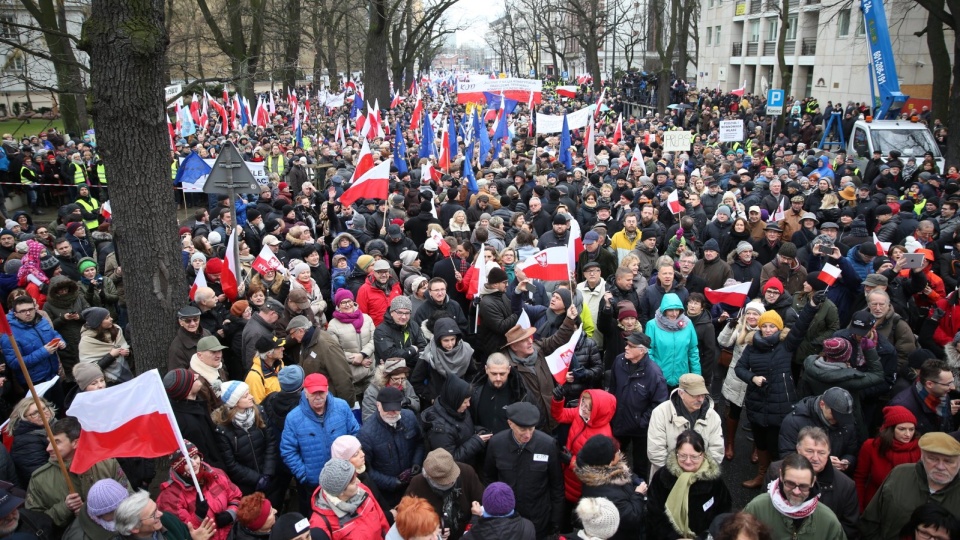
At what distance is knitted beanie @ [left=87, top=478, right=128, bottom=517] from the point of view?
3.86 m

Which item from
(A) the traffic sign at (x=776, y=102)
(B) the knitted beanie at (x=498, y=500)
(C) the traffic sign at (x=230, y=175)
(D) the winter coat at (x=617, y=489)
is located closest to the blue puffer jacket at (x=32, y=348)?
(C) the traffic sign at (x=230, y=175)

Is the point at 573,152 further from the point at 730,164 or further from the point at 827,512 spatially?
the point at 827,512

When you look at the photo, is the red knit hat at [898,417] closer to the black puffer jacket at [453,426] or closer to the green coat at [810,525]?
the green coat at [810,525]

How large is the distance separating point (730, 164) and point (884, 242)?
5.84 m

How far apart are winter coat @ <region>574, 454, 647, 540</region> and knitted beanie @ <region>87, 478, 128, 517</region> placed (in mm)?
2693

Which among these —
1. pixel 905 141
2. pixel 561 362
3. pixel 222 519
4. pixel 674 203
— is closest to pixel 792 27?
pixel 905 141

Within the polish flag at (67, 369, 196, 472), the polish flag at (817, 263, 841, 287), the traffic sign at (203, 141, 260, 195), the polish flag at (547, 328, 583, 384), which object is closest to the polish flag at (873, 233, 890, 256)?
the polish flag at (817, 263, 841, 287)

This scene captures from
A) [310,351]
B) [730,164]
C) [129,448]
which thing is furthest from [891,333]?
[730,164]

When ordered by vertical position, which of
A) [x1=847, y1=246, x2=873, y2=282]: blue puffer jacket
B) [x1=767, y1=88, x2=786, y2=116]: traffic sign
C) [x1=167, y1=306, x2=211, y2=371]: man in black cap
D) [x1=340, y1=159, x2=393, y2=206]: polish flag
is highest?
[x1=767, y1=88, x2=786, y2=116]: traffic sign

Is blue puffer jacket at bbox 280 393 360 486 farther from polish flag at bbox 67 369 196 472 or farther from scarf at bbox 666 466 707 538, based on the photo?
scarf at bbox 666 466 707 538

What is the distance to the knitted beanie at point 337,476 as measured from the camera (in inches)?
159

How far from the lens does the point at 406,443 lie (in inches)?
195

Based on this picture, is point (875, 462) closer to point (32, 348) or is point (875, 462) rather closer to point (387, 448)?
point (387, 448)

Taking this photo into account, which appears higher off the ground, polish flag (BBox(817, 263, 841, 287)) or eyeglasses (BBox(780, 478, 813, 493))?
polish flag (BBox(817, 263, 841, 287))
